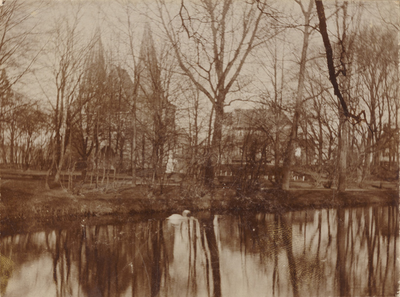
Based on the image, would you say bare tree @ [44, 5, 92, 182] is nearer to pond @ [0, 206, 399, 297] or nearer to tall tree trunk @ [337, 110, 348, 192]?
pond @ [0, 206, 399, 297]

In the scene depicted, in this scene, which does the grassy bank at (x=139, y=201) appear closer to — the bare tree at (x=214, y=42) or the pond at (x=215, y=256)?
the pond at (x=215, y=256)

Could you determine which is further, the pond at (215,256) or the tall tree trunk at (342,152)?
the tall tree trunk at (342,152)

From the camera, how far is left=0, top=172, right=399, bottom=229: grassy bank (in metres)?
2.75

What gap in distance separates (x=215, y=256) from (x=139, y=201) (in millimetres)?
806

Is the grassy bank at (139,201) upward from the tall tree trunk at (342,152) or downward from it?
downward

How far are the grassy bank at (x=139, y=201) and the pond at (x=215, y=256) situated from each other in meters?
0.08

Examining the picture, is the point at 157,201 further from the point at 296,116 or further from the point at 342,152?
the point at 342,152

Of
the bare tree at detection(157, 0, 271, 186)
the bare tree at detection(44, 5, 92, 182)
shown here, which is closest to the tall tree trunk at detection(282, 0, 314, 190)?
the bare tree at detection(157, 0, 271, 186)

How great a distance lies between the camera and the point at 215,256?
2605 mm

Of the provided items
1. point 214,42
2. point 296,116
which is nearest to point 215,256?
point 296,116

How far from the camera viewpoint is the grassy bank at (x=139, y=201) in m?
2.75

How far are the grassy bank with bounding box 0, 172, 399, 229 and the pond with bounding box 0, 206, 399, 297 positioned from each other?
8 centimetres

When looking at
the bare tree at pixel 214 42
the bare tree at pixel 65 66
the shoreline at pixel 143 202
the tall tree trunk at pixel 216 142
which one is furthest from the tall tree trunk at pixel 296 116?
the bare tree at pixel 65 66

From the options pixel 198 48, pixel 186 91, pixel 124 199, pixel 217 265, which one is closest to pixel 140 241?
pixel 124 199
